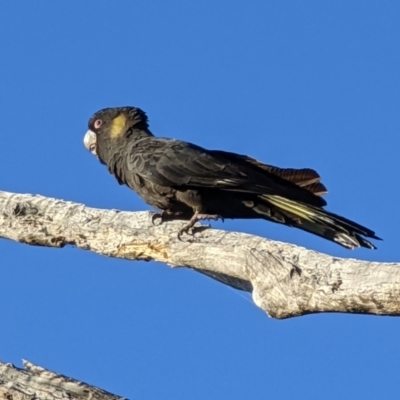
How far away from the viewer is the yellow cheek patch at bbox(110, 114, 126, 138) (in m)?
7.83

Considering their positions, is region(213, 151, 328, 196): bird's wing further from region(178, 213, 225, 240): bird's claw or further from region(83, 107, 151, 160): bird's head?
region(83, 107, 151, 160): bird's head

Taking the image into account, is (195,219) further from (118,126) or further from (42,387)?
(42,387)

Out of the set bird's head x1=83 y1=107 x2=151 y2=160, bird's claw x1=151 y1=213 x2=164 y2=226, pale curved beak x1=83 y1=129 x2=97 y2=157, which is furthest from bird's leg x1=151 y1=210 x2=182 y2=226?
pale curved beak x1=83 y1=129 x2=97 y2=157

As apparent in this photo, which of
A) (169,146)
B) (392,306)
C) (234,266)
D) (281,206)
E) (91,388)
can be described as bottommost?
(91,388)

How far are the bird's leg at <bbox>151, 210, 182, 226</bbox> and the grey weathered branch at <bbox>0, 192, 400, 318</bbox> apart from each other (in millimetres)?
50

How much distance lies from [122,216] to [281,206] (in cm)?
114

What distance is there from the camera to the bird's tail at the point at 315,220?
5.97m

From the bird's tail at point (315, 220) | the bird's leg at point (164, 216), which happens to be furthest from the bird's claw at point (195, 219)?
the bird's tail at point (315, 220)

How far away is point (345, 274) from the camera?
4.71m

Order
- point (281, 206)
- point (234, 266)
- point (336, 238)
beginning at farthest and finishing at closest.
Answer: point (281, 206), point (336, 238), point (234, 266)

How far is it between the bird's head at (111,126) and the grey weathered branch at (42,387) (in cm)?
325

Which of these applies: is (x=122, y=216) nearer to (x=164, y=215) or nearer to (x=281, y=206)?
(x=164, y=215)

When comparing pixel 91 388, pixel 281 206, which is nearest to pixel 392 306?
pixel 91 388

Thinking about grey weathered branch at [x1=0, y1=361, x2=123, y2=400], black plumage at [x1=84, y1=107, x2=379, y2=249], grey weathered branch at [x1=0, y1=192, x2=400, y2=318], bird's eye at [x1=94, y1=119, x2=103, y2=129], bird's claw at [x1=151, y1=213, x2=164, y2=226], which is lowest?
grey weathered branch at [x1=0, y1=361, x2=123, y2=400]
